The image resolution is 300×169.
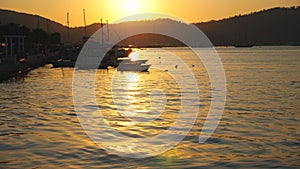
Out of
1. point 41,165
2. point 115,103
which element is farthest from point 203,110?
point 41,165

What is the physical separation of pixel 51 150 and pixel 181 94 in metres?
22.7

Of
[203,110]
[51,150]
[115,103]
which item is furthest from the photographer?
[115,103]

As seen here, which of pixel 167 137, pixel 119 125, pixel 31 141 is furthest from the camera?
pixel 119 125

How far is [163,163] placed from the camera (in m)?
13.3

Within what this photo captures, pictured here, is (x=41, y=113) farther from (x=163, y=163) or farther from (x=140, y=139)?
(x=163, y=163)

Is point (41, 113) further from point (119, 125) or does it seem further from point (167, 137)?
point (167, 137)

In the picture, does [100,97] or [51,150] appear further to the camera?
[100,97]

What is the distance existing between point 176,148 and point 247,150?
2540 millimetres

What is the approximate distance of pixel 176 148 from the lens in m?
15.3

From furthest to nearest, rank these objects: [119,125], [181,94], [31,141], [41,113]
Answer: [181,94], [41,113], [119,125], [31,141]

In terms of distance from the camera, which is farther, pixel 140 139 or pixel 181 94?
pixel 181 94

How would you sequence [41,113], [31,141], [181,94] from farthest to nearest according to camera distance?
1. [181,94]
2. [41,113]
3. [31,141]

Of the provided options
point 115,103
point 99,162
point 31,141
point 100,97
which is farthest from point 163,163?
point 100,97

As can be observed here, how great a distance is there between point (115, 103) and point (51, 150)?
1486 centimetres
